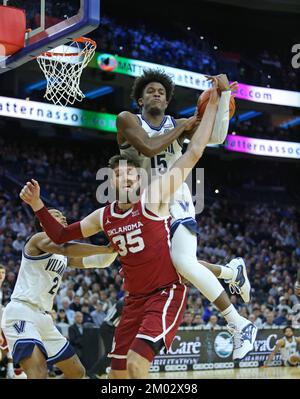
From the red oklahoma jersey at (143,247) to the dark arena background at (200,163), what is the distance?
6636mm

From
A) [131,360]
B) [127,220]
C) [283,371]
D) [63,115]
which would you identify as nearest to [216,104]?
[127,220]

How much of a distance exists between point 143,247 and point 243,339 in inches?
46.7

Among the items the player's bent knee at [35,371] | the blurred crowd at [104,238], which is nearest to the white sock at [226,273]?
the player's bent knee at [35,371]

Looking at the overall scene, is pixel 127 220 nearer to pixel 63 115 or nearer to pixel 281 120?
pixel 63 115

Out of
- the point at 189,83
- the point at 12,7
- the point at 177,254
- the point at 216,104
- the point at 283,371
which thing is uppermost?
the point at 189,83

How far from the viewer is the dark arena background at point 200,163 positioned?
14.6 metres

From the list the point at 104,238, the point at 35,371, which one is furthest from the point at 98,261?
the point at 104,238

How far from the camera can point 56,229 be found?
18.0ft

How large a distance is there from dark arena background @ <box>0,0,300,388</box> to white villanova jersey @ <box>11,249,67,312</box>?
5176mm

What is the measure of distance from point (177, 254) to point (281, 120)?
78.4 ft

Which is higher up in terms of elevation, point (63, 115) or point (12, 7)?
point (63, 115)

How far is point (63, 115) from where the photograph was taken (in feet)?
65.7

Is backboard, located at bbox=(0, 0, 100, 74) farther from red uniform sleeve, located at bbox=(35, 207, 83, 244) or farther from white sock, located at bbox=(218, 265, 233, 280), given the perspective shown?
white sock, located at bbox=(218, 265, 233, 280)

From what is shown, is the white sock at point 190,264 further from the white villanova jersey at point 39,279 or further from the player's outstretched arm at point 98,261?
the white villanova jersey at point 39,279
